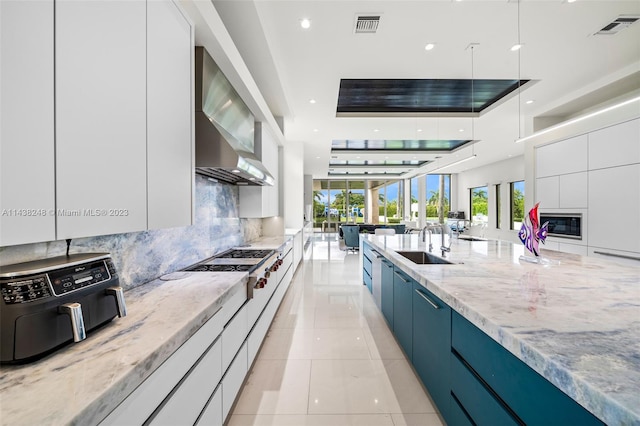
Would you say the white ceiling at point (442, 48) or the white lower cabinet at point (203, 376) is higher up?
the white ceiling at point (442, 48)

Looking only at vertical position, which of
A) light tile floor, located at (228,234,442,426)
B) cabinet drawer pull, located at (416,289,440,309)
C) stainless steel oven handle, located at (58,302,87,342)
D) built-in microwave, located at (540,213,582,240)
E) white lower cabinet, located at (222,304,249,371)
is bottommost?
light tile floor, located at (228,234,442,426)

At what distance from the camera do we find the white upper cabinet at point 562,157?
12.5 ft

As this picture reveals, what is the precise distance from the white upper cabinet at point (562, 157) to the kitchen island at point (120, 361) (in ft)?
16.6

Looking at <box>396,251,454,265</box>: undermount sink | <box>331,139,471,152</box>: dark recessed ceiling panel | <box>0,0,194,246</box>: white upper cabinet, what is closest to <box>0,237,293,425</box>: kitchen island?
<box>0,0,194,246</box>: white upper cabinet

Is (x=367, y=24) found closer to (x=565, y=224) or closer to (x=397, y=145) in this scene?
(x=565, y=224)

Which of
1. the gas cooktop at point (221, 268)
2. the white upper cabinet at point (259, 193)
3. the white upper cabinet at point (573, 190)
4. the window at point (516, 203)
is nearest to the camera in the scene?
the gas cooktop at point (221, 268)

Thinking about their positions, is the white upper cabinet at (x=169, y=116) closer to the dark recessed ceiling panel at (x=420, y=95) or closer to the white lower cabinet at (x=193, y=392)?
the white lower cabinet at (x=193, y=392)

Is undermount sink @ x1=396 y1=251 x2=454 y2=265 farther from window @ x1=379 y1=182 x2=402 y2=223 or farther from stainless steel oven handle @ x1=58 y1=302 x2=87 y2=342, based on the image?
window @ x1=379 y1=182 x2=402 y2=223

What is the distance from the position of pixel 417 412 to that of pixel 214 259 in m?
2.03

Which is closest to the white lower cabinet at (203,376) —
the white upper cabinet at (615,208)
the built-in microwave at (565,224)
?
the built-in microwave at (565,224)

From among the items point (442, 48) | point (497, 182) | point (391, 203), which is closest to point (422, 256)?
point (442, 48)

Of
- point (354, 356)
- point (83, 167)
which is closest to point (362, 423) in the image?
point (354, 356)

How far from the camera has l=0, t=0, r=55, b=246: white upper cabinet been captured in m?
0.68

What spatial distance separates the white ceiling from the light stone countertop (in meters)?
2.32
